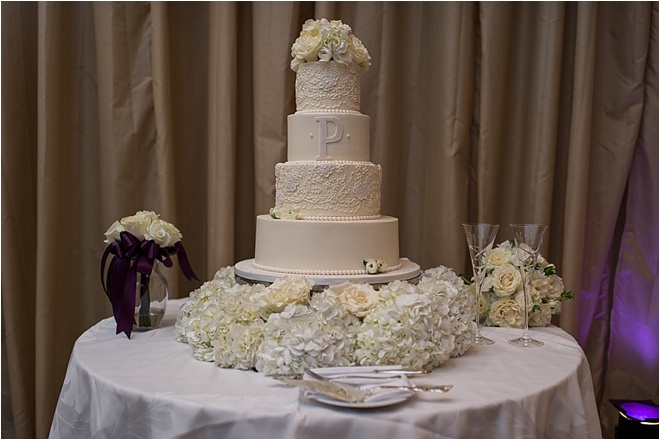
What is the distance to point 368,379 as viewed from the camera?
4.60 ft

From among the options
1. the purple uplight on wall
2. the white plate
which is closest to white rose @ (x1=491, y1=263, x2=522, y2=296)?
the white plate

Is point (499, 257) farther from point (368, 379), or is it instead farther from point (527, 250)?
point (368, 379)

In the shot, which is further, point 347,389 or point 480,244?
point 480,244

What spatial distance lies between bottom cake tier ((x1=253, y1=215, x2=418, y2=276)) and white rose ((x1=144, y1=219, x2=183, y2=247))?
12.4 inches

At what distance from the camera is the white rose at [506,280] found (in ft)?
6.79

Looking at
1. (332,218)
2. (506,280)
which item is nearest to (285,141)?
(332,218)

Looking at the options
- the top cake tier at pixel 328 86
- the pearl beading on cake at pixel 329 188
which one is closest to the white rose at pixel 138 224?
the pearl beading on cake at pixel 329 188

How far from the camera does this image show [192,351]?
1723 mm

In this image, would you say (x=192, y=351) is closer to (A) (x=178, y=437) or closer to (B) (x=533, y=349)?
(A) (x=178, y=437)

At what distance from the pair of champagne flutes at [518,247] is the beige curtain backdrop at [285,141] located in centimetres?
99

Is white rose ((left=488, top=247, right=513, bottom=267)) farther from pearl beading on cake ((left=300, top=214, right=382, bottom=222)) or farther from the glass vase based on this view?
the glass vase

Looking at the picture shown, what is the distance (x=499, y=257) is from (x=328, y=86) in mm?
852

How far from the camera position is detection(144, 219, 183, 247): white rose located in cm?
195

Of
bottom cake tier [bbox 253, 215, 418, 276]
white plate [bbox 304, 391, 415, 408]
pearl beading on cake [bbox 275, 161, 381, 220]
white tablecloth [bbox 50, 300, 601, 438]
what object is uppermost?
pearl beading on cake [bbox 275, 161, 381, 220]
